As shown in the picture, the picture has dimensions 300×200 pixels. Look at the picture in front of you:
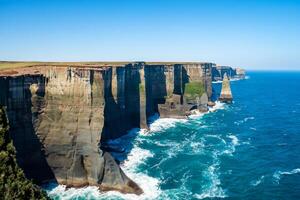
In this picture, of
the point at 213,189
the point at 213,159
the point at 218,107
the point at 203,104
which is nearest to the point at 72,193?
the point at 213,189

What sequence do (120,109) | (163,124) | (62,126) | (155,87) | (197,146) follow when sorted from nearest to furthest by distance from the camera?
(62,126), (197,146), (120,109), (163,124), (155,87)

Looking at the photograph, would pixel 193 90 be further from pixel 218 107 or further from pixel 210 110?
pixel 218 107

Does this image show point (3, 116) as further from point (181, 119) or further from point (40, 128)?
point (181, 119)

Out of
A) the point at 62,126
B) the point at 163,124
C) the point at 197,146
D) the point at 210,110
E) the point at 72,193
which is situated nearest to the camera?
the point at 72,193

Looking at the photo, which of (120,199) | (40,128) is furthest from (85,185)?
(40,128)

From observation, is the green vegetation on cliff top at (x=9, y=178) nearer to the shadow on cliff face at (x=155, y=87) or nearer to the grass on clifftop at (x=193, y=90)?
the shadow on cliff face at (x=155, y=87)

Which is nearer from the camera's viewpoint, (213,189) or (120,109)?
(213,189)
